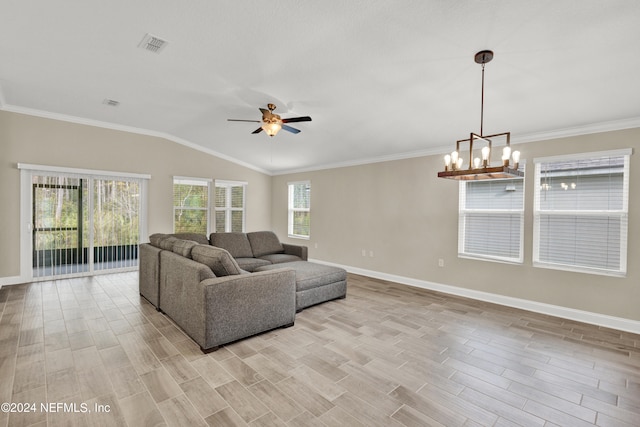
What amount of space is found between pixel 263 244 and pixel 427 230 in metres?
3.04

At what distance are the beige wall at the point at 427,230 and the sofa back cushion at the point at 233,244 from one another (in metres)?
2.21

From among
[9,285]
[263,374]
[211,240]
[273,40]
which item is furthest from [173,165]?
[263,374]

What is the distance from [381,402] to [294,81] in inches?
133

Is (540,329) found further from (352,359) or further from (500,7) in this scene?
(500,7)

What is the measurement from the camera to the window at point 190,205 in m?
7.01

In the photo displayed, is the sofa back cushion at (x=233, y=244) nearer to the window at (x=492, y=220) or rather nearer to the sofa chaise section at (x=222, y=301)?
the sofa chaise section at (x=222, y=301)

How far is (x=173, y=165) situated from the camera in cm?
682

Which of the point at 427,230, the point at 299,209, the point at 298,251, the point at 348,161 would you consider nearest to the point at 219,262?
the point at 298,251

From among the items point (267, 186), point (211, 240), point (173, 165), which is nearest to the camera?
point (211, 240)

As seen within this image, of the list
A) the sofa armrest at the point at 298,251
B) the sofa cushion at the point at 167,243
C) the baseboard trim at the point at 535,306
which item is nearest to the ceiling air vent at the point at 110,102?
the sofa cushion at the point at 167,243

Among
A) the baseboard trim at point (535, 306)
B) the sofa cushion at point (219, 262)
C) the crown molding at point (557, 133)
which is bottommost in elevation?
the baseboard trim at point (535, 306)

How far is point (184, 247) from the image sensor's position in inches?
144

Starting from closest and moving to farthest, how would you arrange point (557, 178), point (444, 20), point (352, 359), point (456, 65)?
1. point (444, 20)
2. point (352, 359)
3. point (456, 65)
4. point (557, 178)

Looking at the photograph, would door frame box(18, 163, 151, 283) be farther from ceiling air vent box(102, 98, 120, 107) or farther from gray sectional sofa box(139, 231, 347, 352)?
gray sectional sofa box(139, 231, 347, 352)
